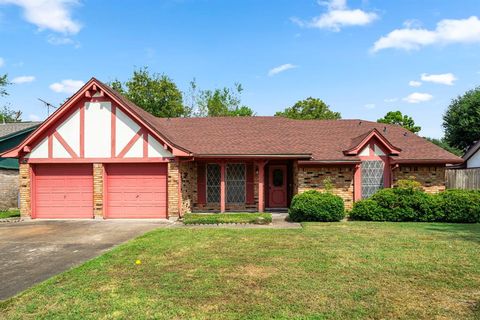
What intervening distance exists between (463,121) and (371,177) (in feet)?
69.4

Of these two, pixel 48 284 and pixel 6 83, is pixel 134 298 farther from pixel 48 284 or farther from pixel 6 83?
pixel 6 83

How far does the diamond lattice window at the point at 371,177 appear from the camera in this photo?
15.3 metres

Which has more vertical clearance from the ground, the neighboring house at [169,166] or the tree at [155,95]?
the tree at [155,95]

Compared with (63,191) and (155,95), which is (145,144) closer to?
(63,191)

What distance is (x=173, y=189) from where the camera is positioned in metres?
13.6

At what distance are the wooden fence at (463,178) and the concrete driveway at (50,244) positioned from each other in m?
15.9

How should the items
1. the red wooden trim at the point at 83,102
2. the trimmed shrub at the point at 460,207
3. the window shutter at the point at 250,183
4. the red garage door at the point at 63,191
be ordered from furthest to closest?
the window shutter at the point at 250,183 < the red garage door at the point at 63,191 < the red wooden trim at the point at 83,102 < the trimmed shrub at the point at 460,207

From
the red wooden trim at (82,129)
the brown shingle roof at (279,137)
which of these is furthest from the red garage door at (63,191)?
the brown shingle roof at (279,137)

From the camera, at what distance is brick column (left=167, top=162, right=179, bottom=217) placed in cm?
1359

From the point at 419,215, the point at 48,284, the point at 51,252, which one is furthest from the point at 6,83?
the point at 419,215

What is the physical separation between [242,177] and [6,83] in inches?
1200

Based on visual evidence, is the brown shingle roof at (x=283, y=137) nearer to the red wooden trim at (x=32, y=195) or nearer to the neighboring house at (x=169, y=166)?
the neighboring house at (x=169, y=166)

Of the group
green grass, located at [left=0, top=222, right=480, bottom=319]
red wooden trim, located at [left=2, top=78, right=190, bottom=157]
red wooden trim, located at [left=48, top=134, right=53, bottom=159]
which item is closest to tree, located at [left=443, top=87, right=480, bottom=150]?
green grass, located at [left=0, top=222, right=480, bottom=319]

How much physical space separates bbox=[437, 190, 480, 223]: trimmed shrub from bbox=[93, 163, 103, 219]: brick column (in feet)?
46.0
